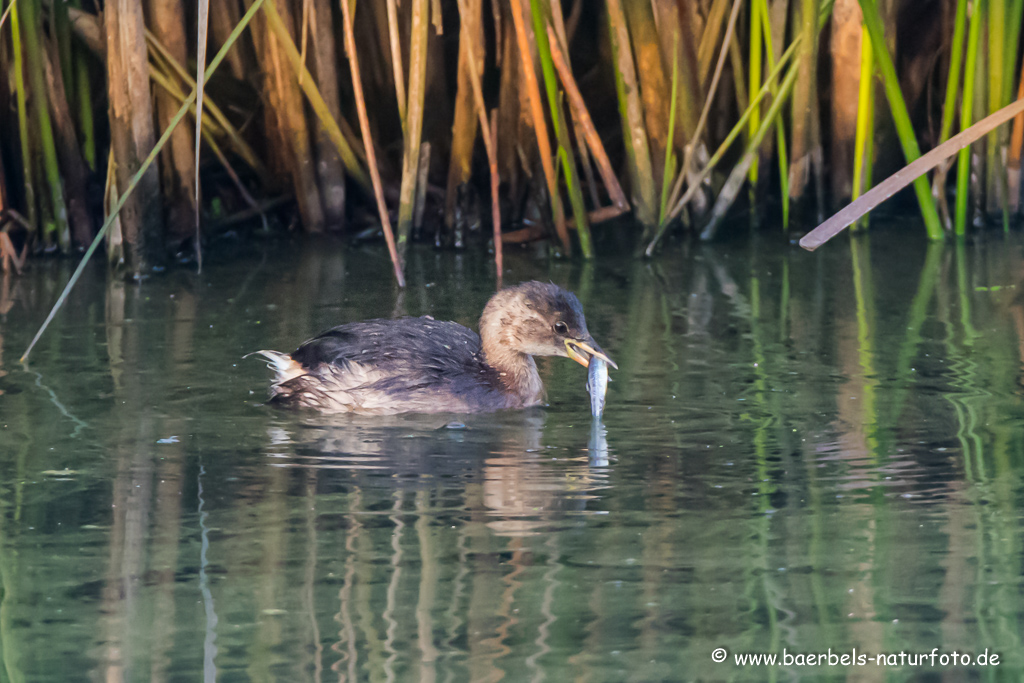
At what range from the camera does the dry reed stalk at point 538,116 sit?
17.2 feet

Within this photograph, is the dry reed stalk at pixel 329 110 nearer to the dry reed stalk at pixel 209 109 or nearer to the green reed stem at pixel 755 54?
the dry reed stalk at pixel 209 109

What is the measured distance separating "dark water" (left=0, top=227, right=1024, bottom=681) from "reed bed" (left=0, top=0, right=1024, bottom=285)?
86 cm

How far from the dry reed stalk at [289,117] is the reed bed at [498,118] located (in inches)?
0.5

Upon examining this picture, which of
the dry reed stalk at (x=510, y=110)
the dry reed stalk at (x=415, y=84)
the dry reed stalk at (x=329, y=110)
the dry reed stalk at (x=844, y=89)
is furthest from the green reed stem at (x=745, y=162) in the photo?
the dry reed stalk at (x=329, y=110)

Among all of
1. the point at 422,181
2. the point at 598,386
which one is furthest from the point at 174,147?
the point at 598,386

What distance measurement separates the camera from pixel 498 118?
6645 millimetres

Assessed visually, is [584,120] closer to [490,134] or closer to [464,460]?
[490,134]

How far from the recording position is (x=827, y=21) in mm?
7273

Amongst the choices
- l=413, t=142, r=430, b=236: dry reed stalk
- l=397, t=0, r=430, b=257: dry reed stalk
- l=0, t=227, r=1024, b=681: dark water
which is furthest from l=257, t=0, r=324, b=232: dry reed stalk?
l=0, t=227, r=1024, b=681: dark water

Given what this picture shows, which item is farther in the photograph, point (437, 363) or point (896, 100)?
point (896, 100)

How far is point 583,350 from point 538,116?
59.5 inches

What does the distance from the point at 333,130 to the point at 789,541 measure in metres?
3.86

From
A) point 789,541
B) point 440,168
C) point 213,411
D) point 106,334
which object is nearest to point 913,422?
point 789,541

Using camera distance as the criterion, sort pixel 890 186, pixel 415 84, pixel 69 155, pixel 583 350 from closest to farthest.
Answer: pixel 890 186 → pixel 583 350 → pixel 415 84 → pixel 69 155
